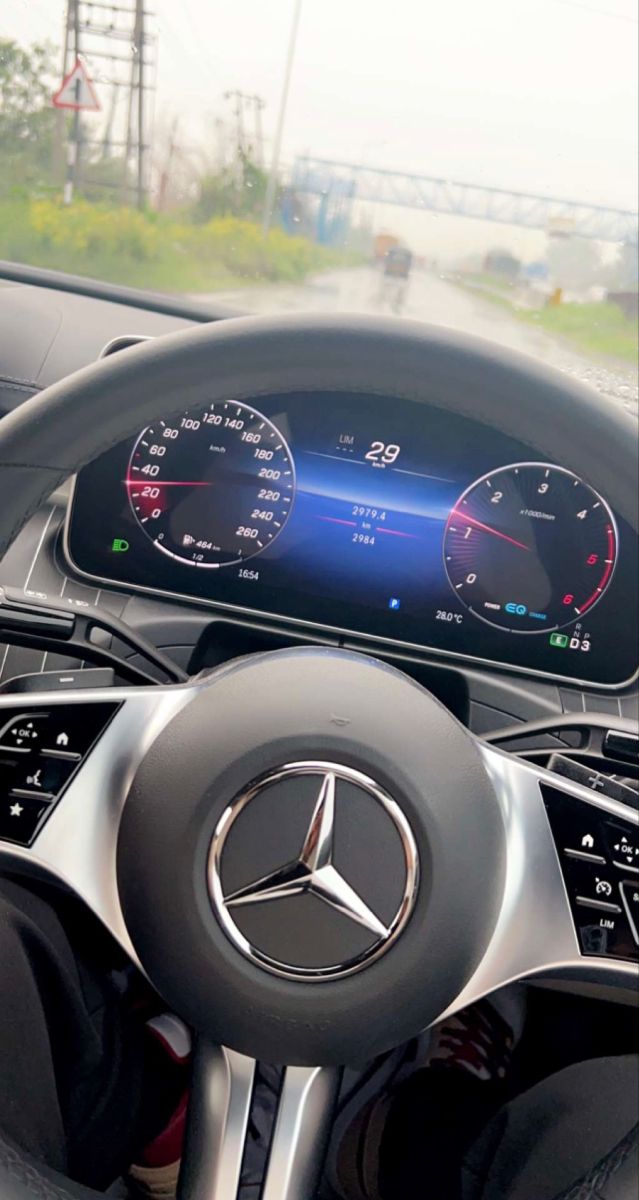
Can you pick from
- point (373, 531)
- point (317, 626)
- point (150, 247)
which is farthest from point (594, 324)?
point (150, 247)

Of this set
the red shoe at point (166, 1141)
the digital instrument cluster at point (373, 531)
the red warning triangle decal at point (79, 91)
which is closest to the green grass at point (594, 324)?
the digital instrument cluster at point (373, 531)

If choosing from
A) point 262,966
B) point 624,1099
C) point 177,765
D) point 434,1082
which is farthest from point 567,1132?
point 177,765

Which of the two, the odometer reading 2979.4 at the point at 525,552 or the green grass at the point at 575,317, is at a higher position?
the green grass at the point at 575,317

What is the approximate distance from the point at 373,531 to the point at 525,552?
25cm

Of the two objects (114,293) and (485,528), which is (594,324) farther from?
(114,293)

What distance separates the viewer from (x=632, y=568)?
1.83 meters

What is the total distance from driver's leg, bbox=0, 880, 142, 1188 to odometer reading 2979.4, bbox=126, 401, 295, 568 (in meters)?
0.85

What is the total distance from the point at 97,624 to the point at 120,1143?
1.67 feet

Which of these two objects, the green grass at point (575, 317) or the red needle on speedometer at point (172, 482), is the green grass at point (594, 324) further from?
the red needle on speedometer at point (172, 482)

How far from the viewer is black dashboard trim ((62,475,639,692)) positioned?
184 cm

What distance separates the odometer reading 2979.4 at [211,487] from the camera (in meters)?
1.80

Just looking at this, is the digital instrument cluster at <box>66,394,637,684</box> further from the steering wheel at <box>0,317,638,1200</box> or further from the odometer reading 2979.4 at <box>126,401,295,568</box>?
the steering wheel at <box>0,317,638,1200</box>

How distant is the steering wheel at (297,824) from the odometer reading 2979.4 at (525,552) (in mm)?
903

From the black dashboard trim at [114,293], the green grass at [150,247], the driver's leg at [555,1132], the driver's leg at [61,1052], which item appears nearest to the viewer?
the driver's leg at [61,1052]
